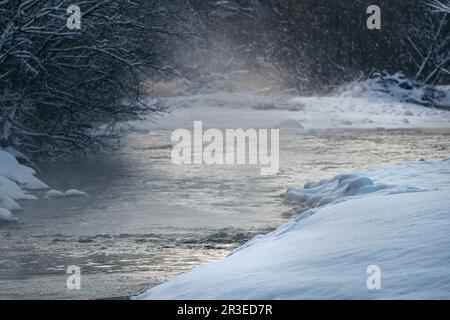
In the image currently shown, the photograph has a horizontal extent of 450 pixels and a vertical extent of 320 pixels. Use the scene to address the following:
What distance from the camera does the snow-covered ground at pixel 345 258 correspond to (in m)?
7.27

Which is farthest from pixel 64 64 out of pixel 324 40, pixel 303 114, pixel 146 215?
pixel 324 40

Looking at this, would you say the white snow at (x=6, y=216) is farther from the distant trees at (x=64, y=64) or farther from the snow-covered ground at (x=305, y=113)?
the snow-covered ground at (x=305, y=113)

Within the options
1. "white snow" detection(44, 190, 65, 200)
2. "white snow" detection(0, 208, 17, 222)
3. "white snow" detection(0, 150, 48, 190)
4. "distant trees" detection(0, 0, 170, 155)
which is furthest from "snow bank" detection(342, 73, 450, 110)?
"white snow" detection(0, 208, 17, 222)

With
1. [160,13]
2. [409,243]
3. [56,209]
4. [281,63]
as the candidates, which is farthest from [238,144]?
[281,63]

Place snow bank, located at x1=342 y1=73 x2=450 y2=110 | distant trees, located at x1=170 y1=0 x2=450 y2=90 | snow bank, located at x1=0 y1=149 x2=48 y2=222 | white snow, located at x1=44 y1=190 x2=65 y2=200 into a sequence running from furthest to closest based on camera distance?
distant trees, located at x1=170 y1=0 x2=450 y2=90
snow bank, located at x1=342 y1=73 x2=450 y2=110
white snow, located at x1=44 y1=190 x2=65 y2=200
snow bank, located at x1=0 y1=149 x2=48 y2=222

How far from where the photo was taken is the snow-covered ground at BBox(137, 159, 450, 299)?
7265 millimetres

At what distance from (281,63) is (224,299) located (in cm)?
4096

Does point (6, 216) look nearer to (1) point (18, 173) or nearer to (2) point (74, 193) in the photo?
(2) point (74, 193)

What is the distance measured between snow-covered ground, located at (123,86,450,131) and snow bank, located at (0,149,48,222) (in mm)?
11169

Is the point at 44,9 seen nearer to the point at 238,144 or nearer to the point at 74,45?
the point at 74,45

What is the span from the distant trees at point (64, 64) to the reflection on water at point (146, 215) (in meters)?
0.87

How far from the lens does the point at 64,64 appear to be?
1911 centimetres

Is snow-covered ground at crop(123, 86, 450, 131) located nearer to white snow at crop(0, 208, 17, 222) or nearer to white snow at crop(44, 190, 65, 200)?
white snow at crop(44, 190, 65, 200)

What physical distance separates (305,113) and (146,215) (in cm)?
2042
